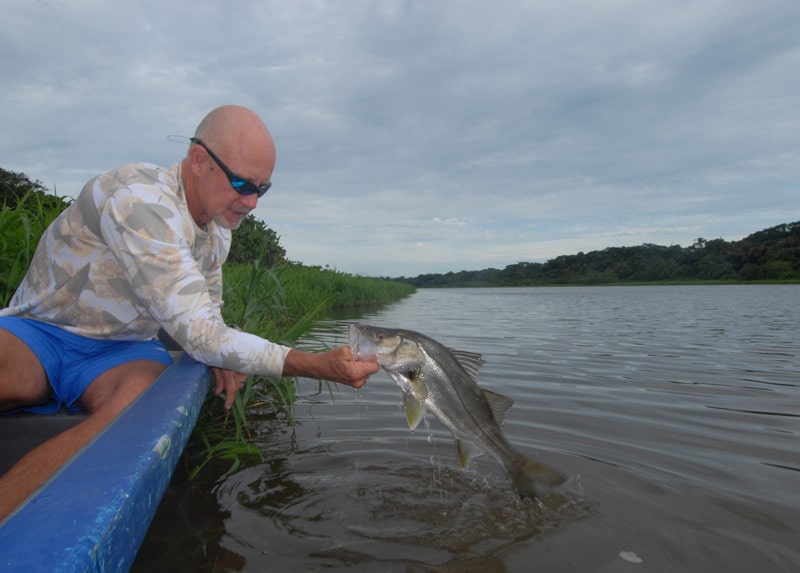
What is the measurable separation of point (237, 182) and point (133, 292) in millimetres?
771

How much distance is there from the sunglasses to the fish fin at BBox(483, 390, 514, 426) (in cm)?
172

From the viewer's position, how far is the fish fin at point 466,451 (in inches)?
124

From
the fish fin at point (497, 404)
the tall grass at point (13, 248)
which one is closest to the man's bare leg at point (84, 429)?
the tall grass at point (13, 248)

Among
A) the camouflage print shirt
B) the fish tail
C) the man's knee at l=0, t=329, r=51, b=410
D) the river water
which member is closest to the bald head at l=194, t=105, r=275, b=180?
the camouflage print shirt

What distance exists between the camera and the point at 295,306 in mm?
10562

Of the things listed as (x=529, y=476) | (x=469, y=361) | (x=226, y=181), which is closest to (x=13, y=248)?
(x=226, y=181)

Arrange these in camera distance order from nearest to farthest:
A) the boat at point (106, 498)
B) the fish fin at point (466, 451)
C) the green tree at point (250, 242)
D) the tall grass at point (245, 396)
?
the boat at point (106, 498) → the fish fin at point (466, 451) → the tall grass at point (245, 396) → the green tree at point (250, 242)

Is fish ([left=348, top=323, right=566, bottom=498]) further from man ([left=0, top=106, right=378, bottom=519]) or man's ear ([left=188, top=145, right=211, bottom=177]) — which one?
man's ear ([left=188, top=145, right=211, bottom=177])

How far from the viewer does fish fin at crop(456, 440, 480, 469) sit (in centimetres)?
316

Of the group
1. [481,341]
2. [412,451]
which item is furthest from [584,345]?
[412,451]

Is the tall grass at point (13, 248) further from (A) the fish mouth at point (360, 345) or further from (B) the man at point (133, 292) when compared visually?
(A) the fish mouth at point (360, 345)

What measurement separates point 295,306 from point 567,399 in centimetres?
606

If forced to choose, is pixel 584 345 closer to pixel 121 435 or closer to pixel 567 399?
pixel 567 399

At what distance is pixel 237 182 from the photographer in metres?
2.88
